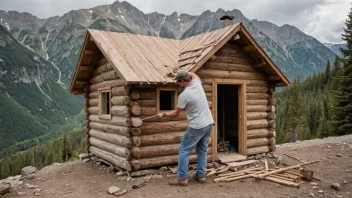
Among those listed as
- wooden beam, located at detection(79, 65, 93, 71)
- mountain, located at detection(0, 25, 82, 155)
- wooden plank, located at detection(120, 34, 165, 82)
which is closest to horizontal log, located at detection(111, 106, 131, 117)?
wooden plank, located at detection(120, 34, 165, 82)

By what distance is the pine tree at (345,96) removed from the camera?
2747 centimetres

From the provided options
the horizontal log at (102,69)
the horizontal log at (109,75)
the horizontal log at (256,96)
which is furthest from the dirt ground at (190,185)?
the horizontal log at (102,69)

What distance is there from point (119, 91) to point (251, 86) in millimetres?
5098

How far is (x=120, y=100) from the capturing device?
378 inches

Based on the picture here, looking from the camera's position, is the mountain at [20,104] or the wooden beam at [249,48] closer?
the wooden beam at [249,48]

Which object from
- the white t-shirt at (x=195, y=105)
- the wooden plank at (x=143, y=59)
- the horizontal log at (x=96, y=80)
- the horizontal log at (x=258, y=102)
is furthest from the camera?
the horizontal log at (x=96, y=80)

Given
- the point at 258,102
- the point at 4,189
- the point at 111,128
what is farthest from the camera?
the point at 258,102

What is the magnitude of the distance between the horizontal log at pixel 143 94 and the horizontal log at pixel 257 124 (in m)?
4.18

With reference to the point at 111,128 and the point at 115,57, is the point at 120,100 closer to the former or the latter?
the point at 111,128

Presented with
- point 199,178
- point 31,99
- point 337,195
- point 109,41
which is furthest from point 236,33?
point 31,99

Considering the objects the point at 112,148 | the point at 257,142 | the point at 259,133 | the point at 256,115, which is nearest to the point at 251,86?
the point at 256,115

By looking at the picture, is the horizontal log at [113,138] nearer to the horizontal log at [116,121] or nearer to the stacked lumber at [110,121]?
the stacked lumber at [110,121]

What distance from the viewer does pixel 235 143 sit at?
42.1ft

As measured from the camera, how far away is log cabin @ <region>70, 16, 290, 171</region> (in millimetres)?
9023
